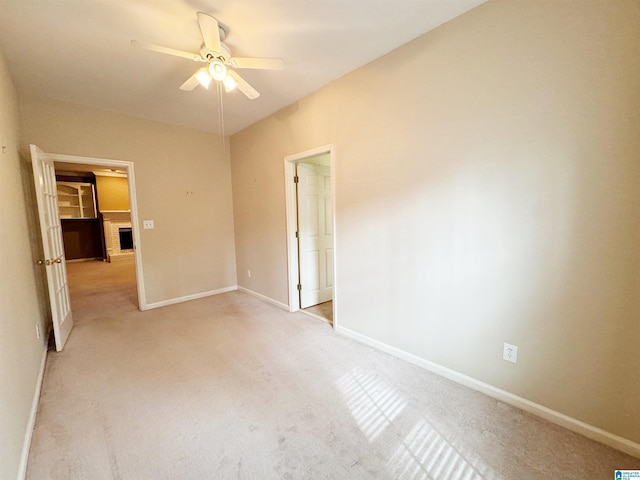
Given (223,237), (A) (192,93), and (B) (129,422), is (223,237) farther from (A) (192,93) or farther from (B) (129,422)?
(B) (129,422)

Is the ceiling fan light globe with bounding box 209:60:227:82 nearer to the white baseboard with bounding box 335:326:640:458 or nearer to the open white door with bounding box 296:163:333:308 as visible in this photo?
the open white door with bounding box 296:163:333:308

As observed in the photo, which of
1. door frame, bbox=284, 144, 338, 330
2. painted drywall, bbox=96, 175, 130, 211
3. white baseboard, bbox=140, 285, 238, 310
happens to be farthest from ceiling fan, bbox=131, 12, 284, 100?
painted drywall, bbox=96, 175, 130, 211

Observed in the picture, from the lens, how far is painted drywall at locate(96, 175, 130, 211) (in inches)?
308

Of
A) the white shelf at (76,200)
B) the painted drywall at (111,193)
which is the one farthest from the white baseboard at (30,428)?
the white shelf at (76,200)

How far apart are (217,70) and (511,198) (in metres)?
2.26

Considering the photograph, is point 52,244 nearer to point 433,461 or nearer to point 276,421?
point 276,421

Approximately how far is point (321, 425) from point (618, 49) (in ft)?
8.57

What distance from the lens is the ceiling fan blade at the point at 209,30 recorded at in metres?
1.65

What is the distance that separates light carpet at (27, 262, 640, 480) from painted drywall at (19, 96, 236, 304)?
148cm

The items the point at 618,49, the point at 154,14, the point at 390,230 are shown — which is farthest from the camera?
the point at 390,230

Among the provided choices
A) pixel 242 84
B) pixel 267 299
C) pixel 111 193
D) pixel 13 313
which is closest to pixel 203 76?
pixel 242 84

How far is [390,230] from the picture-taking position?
7.70ft

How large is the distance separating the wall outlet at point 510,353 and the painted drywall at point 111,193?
9.65 m

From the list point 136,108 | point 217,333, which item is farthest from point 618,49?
point 136,108
